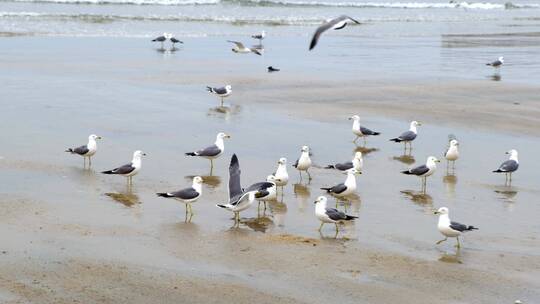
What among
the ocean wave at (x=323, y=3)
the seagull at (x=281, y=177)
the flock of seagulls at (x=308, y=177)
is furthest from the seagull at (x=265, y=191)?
the ocean wave at (x=323, y=3)

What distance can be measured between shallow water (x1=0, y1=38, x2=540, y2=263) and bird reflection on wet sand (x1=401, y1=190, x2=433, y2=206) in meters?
0.05

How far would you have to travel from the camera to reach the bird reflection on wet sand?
12.5 meters

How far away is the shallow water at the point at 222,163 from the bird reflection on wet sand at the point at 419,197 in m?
0.05

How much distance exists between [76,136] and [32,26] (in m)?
23.6

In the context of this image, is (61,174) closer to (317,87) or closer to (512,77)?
(317,87)

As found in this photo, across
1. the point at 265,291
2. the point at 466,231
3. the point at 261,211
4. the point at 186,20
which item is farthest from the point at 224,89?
the point at 186,20

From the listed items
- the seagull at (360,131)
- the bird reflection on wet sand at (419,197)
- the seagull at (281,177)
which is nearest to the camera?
the bird reflection on wet sand at (419,197)

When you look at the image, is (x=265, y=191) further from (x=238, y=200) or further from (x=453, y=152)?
(x=453, y=152)

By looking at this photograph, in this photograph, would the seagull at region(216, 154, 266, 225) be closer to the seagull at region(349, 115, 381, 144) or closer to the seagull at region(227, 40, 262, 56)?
the seagull at region(349, 115, 381, 144)

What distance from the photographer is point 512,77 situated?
24891 mm

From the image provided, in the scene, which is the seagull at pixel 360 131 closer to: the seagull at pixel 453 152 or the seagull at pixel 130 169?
the seagull at pixel 453 152

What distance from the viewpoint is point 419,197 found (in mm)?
12781

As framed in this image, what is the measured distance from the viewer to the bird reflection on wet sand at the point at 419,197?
12455 mm

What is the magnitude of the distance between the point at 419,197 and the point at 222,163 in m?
3.50
